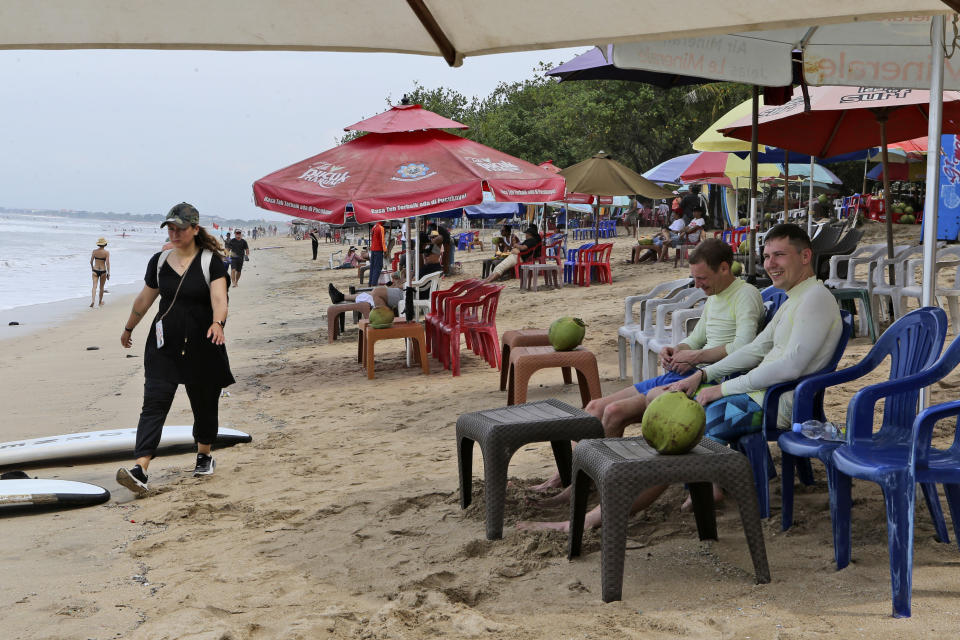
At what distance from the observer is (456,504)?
14.3 feet

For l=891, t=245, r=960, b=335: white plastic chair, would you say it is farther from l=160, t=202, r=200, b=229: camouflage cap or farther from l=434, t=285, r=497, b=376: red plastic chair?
l=160, t=202, r=200, b=229: camouflage cap

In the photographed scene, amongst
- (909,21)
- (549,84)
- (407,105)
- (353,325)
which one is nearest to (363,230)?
(549,84)

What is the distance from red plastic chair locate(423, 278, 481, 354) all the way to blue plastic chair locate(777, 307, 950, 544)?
5.44m

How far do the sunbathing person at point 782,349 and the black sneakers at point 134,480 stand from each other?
238 cm

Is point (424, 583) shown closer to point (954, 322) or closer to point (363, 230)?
point (954, 322)

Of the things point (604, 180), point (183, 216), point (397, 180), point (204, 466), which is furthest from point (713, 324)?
point (604, 180)

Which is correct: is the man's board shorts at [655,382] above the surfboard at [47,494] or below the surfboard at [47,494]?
above

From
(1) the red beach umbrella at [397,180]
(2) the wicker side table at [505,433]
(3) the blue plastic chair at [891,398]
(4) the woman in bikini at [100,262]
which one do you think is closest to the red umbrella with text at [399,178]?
(1) the red beach umbrella at [397,180]

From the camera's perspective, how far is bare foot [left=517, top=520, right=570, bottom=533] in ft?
12.4

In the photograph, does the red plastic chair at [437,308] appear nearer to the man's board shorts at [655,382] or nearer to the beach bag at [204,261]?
the beach bag at [204,261]

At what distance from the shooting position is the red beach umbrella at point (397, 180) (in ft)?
25.4

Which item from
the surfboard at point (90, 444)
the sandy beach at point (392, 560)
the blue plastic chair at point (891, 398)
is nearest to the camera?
the sandy beach at point (392, 560)

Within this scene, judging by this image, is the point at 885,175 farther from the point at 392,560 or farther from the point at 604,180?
the point at 604,180

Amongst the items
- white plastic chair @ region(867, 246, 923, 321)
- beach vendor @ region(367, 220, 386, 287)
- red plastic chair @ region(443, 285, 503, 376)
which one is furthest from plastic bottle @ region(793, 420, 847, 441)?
beach vendor @ region(367, 220, 386, 287)
